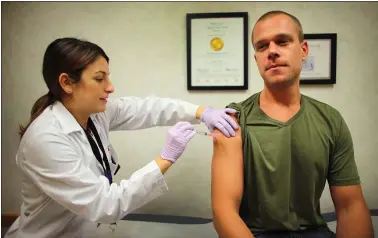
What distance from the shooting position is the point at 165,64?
184cm

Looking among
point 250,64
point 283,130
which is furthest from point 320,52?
point 283,130

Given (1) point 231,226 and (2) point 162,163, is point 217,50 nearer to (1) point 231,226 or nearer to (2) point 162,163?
(2) point 162,163

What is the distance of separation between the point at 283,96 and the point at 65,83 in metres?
0.93

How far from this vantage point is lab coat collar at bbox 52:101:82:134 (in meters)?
1.16

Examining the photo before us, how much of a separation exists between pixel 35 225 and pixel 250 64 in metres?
1.48

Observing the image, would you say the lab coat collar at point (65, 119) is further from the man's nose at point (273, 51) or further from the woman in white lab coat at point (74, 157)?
the man's nose at point (273, 51)

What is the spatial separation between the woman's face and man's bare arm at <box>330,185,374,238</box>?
1.08 m

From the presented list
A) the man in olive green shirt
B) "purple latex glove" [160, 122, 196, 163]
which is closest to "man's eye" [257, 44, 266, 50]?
the man in olive green shirt

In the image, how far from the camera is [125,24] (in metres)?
1.85

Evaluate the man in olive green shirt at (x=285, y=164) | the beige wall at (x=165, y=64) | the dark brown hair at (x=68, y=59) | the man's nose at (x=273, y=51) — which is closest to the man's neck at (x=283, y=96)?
the man in olive green shirt at (x=285, y=164)

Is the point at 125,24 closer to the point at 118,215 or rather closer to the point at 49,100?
the point at 49,100

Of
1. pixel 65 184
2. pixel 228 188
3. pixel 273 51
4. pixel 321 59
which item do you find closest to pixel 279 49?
pixel 273 51

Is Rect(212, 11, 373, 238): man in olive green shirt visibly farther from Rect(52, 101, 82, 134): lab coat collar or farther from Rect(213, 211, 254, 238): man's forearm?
Rect(52, 101, 82, 134): lab coat collar

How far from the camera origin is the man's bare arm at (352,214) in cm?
114
